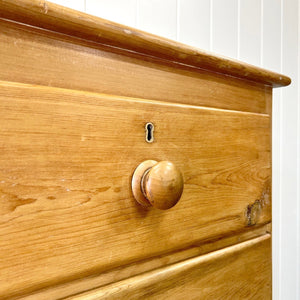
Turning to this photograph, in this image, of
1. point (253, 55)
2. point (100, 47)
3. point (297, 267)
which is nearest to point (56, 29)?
point (100, 47)

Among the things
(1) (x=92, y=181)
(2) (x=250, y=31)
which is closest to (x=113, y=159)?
(1) (x=92, y=181)

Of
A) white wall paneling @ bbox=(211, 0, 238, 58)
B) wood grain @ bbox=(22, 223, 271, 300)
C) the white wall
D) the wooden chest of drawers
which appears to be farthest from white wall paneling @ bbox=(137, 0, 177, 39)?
wood grain @ bbox=(22, 223, 271, 300)

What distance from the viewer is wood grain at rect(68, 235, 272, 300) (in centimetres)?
34

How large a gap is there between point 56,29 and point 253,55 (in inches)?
34.3

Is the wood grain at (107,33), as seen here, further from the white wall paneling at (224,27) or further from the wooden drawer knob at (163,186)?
the white wall paneling at (224,27)

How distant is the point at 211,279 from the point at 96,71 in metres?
0.28

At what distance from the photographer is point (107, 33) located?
1.01ft

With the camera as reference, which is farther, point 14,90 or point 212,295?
point 212,295

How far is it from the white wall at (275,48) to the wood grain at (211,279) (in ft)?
1.83

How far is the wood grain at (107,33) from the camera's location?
0.26 m

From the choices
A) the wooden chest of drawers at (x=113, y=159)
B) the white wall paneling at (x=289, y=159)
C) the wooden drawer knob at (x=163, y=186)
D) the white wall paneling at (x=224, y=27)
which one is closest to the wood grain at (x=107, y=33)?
the wooden chest of drawers at (x=113, y=159)

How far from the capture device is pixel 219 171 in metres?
0.42

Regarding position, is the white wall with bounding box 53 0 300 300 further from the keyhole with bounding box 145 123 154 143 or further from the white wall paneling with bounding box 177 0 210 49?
the keyhole with bounding box 145 123 154 143

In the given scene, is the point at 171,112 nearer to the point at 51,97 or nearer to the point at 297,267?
the point at 51,97
